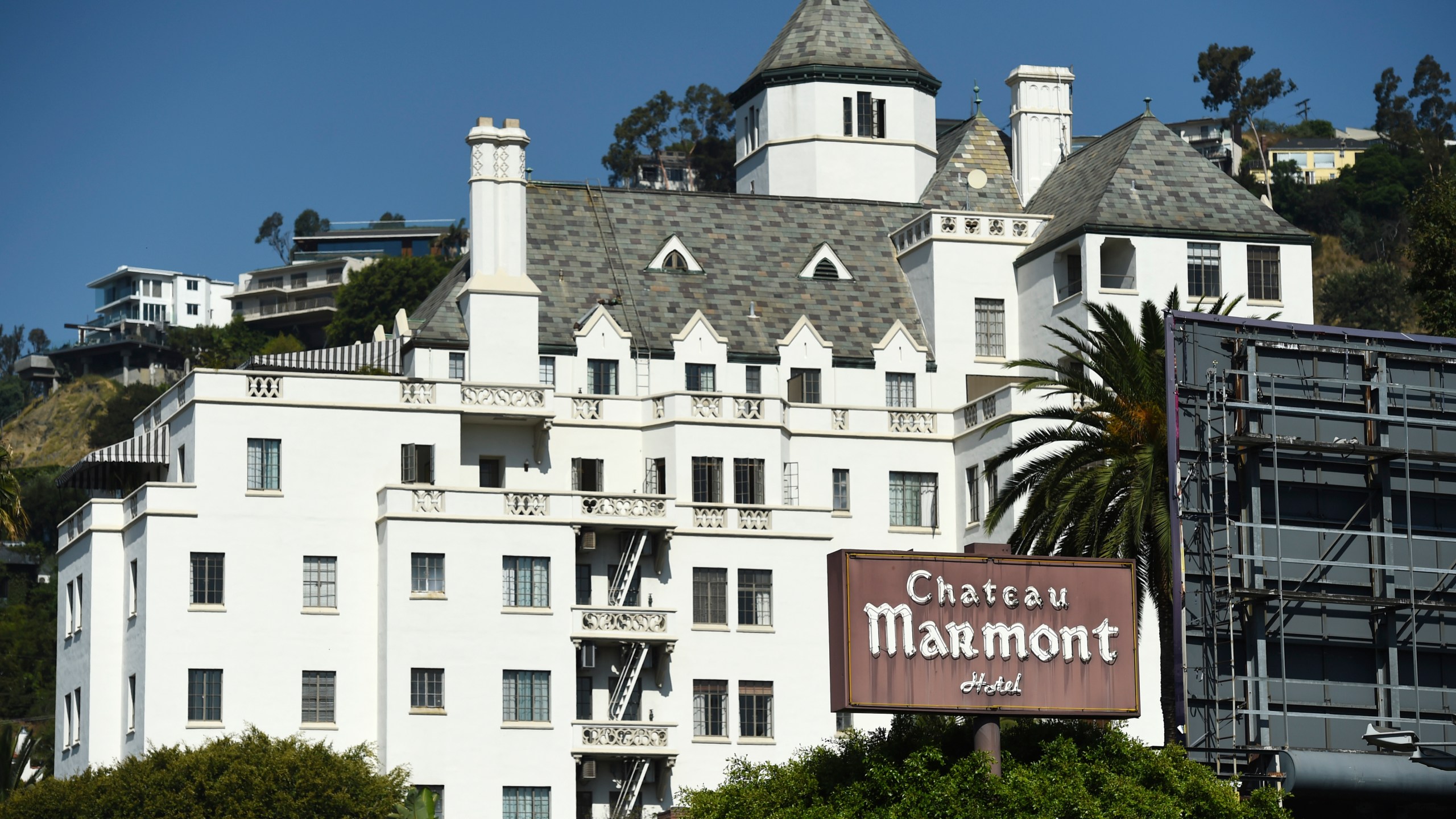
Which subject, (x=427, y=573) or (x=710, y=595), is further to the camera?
(x=710, y=595)

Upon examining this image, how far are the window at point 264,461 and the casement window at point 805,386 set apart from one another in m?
19.5

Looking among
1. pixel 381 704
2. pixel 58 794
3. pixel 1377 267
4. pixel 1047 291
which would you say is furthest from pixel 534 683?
pixel 1377 267

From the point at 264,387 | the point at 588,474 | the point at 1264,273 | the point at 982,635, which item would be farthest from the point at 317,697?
the point at 1264,273

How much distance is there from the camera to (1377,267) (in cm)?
16700

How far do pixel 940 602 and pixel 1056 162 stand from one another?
160 ft

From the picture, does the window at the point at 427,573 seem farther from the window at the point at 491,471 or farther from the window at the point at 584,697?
the window at the point at 491,471

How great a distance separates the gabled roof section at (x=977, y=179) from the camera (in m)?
93.0

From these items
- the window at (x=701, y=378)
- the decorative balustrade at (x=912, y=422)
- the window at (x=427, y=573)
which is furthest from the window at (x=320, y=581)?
the decorative balustrade at (x=912, y=422)

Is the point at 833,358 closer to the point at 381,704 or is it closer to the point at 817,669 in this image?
the point at 817,669

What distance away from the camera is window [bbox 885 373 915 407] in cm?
8500

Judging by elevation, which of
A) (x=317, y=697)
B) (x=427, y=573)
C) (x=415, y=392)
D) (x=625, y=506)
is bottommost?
(x=317, y=697)

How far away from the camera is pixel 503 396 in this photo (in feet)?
256

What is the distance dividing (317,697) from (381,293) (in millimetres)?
105186

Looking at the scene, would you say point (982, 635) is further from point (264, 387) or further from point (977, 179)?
point (977, 179)
